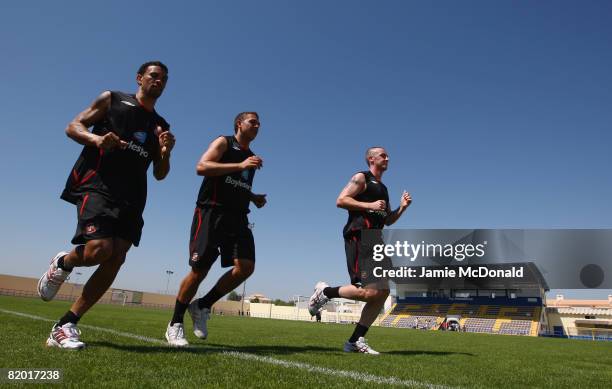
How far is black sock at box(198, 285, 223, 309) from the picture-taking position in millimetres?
4691

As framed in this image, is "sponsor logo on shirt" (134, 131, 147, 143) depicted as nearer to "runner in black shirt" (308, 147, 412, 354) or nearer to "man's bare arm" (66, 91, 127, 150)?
"man's bare arm" (66, 91, 127, 150)

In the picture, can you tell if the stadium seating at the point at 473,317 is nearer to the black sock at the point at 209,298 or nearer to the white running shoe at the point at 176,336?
the black sock at the point at 209,298

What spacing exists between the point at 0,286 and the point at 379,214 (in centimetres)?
8090

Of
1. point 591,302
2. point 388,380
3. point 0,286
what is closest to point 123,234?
point 388,380

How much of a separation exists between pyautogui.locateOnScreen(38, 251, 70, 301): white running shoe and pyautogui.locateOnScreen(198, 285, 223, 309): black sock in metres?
1.40

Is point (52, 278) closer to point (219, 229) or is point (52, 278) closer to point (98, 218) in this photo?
point (98, 218)

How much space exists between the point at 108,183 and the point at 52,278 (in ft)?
3.64

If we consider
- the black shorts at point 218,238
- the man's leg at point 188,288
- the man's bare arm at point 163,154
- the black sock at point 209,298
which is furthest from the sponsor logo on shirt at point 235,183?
the black sock at point 209,298

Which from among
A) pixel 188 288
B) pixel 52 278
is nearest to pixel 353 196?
pixel 188 288

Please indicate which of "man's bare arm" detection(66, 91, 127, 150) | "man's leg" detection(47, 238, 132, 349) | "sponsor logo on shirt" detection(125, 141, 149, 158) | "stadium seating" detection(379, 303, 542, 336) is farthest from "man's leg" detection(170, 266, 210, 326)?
"stadium seating" detection(379, 303, 542, 336)

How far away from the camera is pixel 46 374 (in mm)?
2393

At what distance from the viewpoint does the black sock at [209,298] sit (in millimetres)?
4691

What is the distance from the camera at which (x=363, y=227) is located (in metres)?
5.39

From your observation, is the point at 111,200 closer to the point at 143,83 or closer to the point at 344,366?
the point at 143,83
